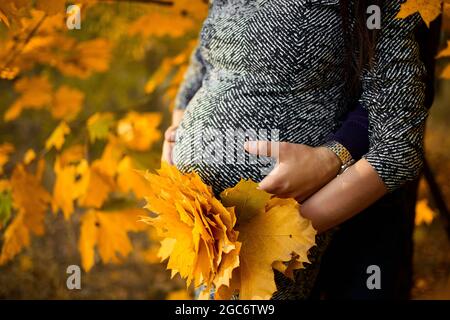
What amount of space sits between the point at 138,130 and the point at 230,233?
1.22 m

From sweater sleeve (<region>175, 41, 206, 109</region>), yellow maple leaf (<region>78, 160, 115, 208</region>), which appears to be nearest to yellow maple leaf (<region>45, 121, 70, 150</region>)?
yellow maple leaf (<region>78, 160, 115, 208</region>)

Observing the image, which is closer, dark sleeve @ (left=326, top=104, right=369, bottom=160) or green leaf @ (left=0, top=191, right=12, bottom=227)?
dark sleeve @ (left=326, top=104, right=369, bottom=160)

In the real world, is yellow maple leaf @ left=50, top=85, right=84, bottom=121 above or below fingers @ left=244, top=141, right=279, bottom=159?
above

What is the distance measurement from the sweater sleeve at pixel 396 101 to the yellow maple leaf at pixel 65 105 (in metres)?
1.42

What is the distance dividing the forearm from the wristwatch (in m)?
0.04

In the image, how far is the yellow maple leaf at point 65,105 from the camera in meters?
2.13

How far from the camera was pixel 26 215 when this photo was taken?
177cm

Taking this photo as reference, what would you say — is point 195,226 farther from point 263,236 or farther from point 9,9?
point 9,9

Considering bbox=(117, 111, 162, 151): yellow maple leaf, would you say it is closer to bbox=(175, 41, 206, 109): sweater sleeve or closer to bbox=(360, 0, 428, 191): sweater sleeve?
bbox=(175, 41, 206, 109): sweater sleeve

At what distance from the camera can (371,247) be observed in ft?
4.74

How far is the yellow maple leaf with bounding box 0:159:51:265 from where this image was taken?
176 centimetres

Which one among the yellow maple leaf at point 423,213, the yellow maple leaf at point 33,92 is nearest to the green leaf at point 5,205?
the yellow maple leaf at point 33,92

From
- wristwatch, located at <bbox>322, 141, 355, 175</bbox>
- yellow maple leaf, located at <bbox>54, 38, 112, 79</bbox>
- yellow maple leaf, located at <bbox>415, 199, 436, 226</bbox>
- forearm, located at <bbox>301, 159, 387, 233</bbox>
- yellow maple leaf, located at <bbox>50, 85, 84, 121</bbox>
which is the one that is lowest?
yellow maple leaf, located at <bbox>415, 199, 436, 226</bbox>

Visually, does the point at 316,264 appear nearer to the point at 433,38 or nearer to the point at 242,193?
the point at 242,193
